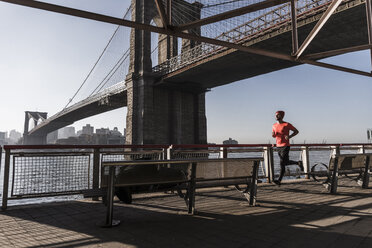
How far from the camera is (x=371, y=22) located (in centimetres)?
481

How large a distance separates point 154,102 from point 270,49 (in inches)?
610

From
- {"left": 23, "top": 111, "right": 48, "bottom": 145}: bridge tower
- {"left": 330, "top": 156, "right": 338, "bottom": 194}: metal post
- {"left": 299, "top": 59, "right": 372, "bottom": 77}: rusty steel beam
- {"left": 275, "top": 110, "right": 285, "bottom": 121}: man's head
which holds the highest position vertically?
{"left": 23, "top": 111, "right": 48, "bottom": 145}: bridge tower

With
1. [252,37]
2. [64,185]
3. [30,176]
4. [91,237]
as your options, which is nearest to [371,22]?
[91,237]

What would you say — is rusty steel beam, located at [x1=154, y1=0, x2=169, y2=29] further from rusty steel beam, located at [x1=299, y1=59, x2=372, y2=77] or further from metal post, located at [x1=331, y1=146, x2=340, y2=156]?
metal post, located at [x1=331, y1=146, x2=340, y2=156]

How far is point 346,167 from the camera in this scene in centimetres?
489

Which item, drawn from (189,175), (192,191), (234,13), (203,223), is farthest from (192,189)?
(234,13)

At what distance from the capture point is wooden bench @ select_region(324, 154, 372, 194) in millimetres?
4648

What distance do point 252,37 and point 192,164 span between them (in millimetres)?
21719

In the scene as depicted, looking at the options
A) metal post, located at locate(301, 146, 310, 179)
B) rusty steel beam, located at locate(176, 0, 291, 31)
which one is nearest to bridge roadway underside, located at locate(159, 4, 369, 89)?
metal post, located at locate(301, 146, 310, 179)

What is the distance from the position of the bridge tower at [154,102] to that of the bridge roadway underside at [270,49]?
2.14 meters

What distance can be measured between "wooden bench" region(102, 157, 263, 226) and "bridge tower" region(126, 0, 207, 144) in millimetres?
26994

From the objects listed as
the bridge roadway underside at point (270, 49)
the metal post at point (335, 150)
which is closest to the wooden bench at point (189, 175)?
the metal post at point (335, 150)

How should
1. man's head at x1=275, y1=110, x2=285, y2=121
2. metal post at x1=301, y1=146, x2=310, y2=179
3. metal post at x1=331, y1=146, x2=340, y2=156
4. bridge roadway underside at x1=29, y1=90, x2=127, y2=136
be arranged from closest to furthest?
→ man's head at x1=275, y1=110, x2=285, y2=121
metal post at x1=301, y1=146, x2=310, y2=179
metal post at x1=331, y1=146, x2=340, y2=156
bridge roadway underside at x1=29, y1=90, x2=127, y2=136

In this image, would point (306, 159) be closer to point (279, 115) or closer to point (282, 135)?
point (282, 135)
